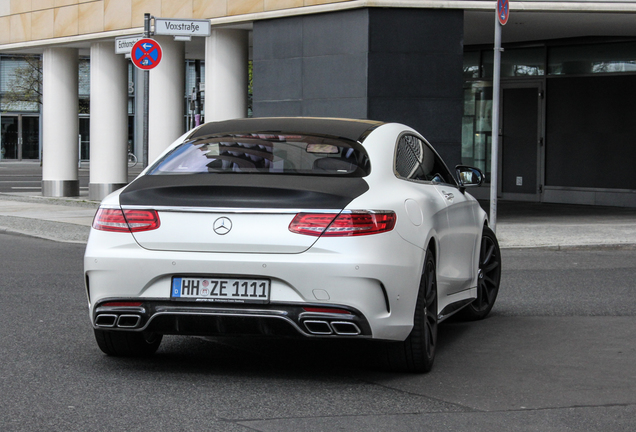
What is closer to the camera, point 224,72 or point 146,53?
point 146,53

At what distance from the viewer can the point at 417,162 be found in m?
6.59

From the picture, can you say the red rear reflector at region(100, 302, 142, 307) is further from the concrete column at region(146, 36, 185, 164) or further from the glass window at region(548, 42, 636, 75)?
the glass window at region(548, 42, 636, 75)

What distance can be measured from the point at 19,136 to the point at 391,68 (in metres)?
45.1

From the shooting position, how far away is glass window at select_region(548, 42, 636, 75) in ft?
69.5

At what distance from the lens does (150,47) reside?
1599 cm

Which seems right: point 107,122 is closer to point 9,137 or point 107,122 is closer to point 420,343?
point 420,343

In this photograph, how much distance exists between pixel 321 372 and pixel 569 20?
1389 cm

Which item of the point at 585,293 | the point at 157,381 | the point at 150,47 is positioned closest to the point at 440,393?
the point at 157,381

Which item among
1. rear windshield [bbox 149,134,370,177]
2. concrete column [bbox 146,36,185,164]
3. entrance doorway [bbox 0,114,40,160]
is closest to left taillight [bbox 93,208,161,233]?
rear windshield [bbox 149,134,370,177]

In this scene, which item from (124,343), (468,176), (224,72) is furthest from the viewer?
(224,72)

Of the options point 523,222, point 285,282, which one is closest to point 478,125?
point 523,222

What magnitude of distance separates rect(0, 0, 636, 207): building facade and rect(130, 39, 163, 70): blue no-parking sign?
108 inches

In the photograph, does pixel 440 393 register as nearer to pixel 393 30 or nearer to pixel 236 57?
pixel 393 30

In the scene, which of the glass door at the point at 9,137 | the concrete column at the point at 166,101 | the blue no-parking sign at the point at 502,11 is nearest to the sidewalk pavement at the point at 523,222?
the concrete column at the point at 166,101
